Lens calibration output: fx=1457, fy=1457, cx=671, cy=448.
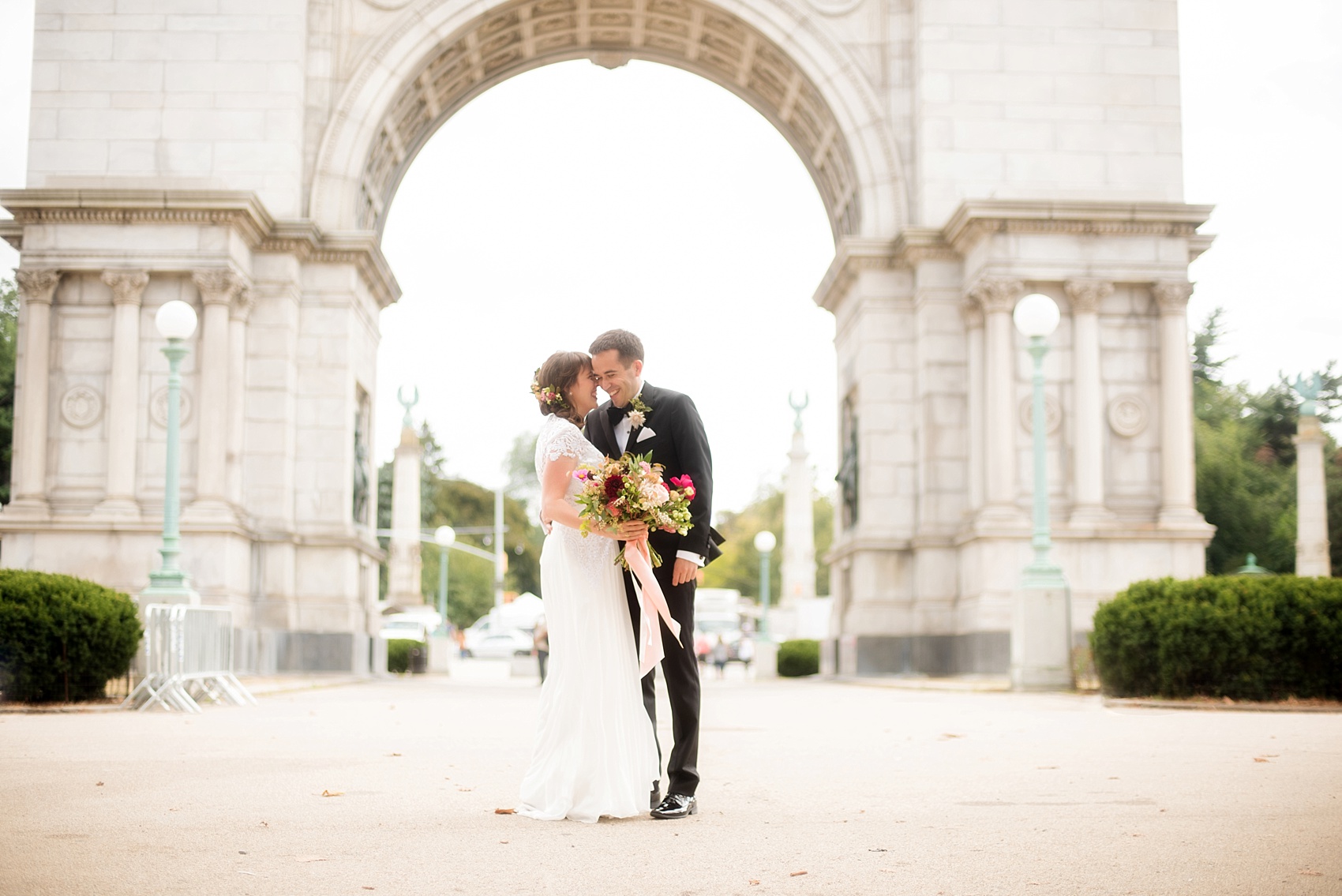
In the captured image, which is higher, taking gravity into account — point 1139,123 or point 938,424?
point 1139,123

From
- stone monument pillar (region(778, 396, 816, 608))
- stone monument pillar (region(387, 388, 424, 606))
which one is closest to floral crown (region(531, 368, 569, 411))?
stone monument pillar (region(387, 388, 424, 606))

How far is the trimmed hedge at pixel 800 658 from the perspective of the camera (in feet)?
106

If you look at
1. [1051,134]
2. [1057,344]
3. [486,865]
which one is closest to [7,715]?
[486,865]

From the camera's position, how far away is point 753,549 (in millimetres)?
92375

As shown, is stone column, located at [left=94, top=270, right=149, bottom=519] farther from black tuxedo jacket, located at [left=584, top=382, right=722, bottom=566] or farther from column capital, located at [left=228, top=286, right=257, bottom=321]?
black tuxedo jacket, located at [left=584, top=382, right=722, bottom=566]

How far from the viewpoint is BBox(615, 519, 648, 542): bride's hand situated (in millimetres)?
6277

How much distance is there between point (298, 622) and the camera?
80.4ft

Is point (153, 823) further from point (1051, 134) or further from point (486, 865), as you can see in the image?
point (1051, 134)

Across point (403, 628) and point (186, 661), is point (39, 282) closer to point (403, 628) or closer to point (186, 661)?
point (186, 661)

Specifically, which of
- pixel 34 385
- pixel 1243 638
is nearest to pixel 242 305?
pixel 34 385

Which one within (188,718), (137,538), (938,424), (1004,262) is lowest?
(188,718)

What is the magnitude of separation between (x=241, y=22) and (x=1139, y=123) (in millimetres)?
15614

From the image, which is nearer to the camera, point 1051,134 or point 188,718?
point 188,718

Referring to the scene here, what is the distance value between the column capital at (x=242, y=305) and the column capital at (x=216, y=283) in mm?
252
